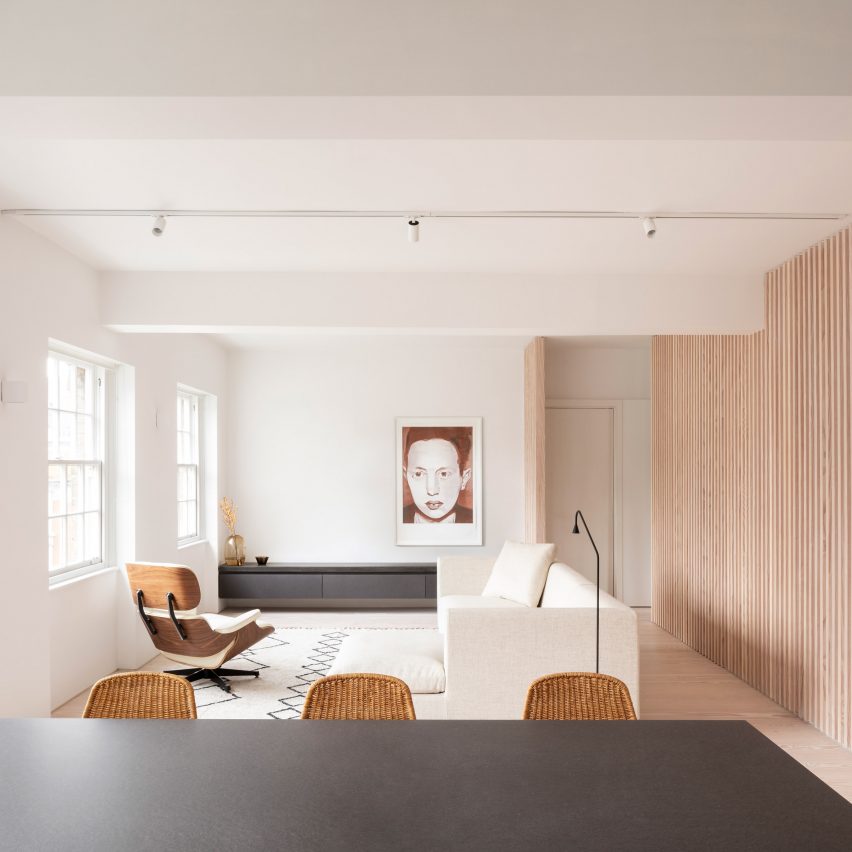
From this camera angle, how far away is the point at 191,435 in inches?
286

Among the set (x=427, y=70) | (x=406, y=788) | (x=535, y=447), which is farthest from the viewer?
(x=535, y=447)

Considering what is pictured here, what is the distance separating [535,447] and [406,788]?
5667 millimetres

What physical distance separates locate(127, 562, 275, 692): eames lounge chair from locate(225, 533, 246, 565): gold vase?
265 cm

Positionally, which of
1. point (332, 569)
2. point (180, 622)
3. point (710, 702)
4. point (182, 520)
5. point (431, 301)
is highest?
point (431, 301)

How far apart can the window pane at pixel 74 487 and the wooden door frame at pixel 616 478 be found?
457cm

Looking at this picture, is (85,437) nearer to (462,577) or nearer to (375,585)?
(462,577)

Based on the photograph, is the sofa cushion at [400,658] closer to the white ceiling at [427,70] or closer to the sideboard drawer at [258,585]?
the white ceiling at [427,70]

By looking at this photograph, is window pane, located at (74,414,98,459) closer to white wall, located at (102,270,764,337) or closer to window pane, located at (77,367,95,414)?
window pane, located at (77,367,95,414)

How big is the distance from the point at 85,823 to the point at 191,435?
6114 millimetres

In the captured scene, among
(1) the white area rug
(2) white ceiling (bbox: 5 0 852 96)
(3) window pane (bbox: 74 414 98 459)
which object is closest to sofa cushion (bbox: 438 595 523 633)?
(1) the white area rug

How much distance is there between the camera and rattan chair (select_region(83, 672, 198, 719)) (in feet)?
7.38

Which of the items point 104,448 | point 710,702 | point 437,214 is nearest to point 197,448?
point 104,448

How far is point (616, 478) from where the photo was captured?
799 centimetres

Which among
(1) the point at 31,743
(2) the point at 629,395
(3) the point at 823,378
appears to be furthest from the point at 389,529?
(1) the point at 31,743
